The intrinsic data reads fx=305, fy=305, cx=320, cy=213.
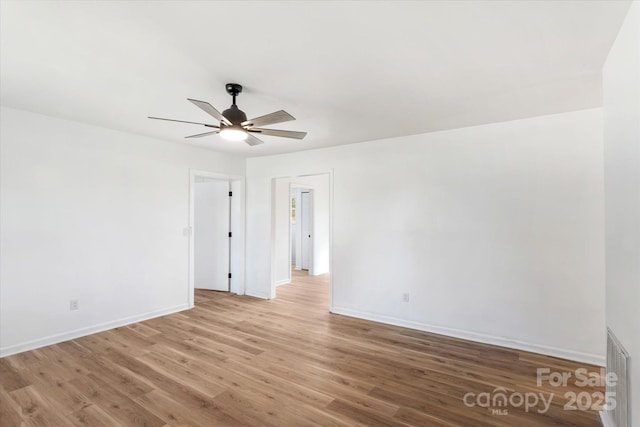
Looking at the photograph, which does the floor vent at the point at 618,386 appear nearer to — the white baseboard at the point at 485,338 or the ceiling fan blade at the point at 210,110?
the white baseboard at the point at 485,338

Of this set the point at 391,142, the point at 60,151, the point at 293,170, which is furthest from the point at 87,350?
the point at 391,142

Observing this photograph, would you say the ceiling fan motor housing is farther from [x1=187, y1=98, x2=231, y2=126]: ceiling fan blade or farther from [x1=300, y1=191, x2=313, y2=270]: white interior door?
[x1=300, y1=191, x2=313, y2=270]: white interior door

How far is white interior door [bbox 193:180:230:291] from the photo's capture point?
19.2 feet

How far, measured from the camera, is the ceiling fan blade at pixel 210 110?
86.3 inches

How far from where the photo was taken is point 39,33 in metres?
1.86

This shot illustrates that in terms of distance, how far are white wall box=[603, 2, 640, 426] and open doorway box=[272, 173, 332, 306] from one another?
4.36 metres

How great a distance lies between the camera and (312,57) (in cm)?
211

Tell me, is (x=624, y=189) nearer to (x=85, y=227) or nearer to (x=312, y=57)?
(x=312, y=57)

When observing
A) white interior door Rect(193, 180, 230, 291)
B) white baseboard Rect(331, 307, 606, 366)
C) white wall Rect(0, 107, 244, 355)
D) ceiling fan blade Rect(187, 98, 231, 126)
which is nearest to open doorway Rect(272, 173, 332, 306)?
white interior door Rect(193, 180, 230, 291)

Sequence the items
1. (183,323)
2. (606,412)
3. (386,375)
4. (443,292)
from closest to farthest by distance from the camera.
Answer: (606,412)
(386,375)
(443,292)
(183,323)

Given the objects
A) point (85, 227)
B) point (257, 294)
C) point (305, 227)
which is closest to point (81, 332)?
point (85, 227)

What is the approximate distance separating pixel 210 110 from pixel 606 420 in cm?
352

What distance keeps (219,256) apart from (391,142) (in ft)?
12.6

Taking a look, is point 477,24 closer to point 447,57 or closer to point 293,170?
point 447,57
